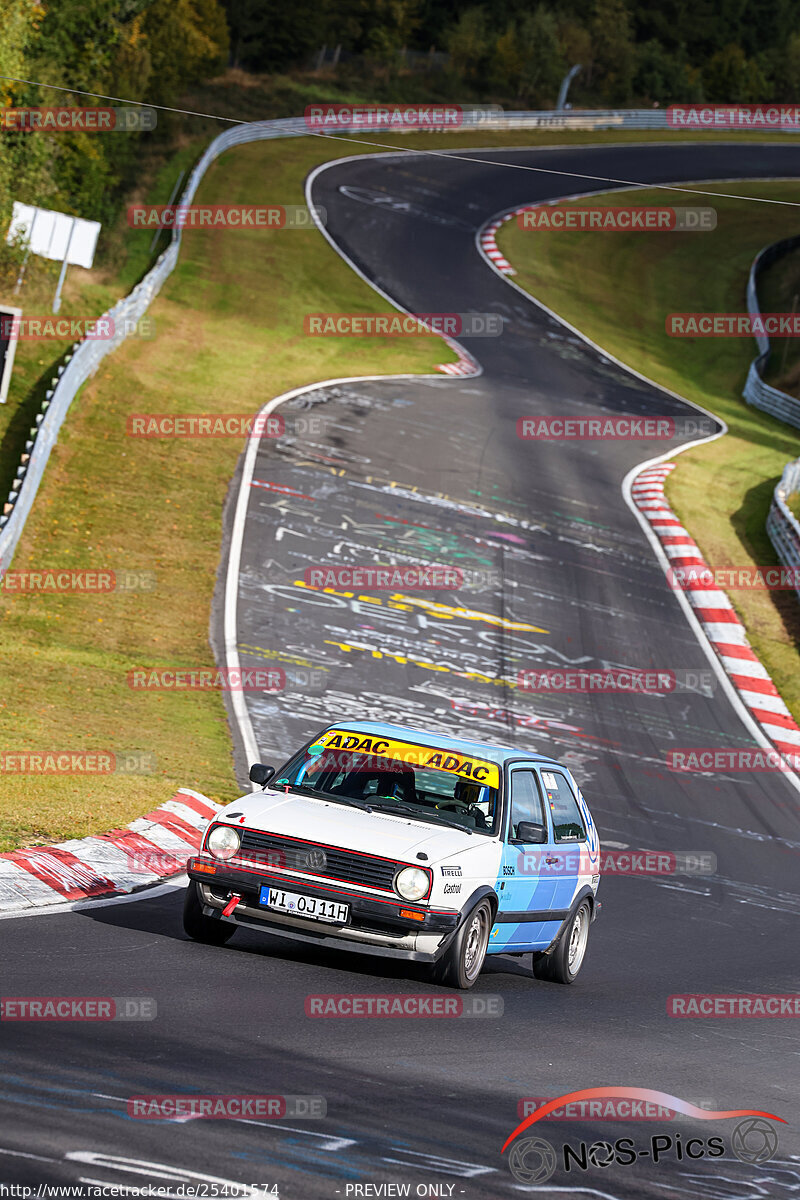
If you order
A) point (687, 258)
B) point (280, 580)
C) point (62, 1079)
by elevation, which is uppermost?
point (687, 258)

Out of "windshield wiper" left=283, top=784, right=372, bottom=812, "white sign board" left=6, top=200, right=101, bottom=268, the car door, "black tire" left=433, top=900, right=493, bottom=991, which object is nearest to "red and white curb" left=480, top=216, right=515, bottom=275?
"white sign board" left=6, top=200, right=101, bottom=268

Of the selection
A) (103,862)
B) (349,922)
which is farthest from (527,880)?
(103,862)

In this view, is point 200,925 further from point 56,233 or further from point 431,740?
point 56,233

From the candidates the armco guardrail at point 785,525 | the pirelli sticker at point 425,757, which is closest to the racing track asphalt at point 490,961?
the pirelli sticker at point 425,757

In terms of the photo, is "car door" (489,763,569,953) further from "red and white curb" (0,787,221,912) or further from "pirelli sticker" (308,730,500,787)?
"red and white curb" (0,787,221,912)

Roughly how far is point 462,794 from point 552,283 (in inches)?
1698

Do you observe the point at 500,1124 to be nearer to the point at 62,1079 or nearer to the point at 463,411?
the point at 62,1079

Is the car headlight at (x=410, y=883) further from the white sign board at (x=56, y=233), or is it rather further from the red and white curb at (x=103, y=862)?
the white sign board at (x=56, y=233)

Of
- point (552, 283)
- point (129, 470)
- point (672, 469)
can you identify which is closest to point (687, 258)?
point (552, 283)

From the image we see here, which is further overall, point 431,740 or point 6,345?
point 6,345

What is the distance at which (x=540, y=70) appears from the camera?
3391 inches

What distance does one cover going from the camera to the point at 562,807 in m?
11.2

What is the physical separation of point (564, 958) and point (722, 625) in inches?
635

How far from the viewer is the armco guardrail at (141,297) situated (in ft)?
78.3
